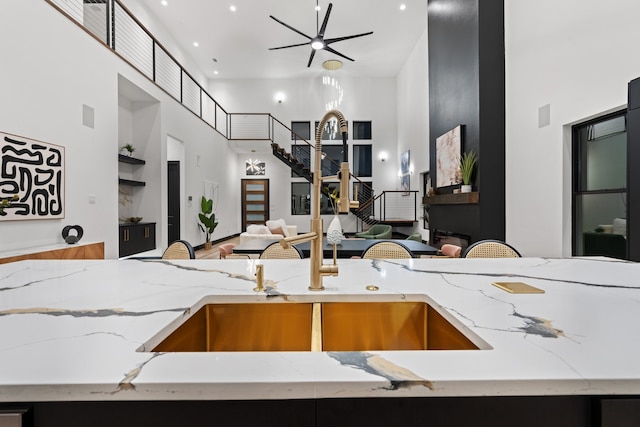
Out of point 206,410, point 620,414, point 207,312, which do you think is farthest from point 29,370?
point 620,414

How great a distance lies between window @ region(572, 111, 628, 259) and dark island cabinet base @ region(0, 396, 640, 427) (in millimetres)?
3126

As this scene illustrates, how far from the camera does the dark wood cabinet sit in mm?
5172

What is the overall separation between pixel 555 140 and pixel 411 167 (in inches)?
225

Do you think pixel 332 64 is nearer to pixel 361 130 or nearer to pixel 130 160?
pixel 361 130

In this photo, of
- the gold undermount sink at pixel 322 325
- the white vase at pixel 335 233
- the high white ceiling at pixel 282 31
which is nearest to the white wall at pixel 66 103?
the high white ceiling at pixel 282 31

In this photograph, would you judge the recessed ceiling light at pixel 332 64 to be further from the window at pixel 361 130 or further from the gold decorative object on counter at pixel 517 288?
the gold decorative object on counter at pixel 517 288

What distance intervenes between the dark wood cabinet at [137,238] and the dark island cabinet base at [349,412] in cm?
543

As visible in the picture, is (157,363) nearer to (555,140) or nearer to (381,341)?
(381,341)

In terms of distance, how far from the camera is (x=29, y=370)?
53 cm

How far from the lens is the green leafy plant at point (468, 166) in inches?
176

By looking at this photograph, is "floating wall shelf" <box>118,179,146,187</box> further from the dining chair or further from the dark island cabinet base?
the dark island cabinet base

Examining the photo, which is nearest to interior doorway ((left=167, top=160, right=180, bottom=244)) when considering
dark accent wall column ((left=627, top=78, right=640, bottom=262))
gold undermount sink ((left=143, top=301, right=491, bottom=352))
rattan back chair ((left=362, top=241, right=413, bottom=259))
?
rattan back chair ((left=362, top=241, right=413, bottom=259))

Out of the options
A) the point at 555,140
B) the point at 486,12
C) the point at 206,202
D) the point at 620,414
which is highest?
the point at 486,12

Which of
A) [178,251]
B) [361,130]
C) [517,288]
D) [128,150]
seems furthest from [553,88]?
[361,130]
